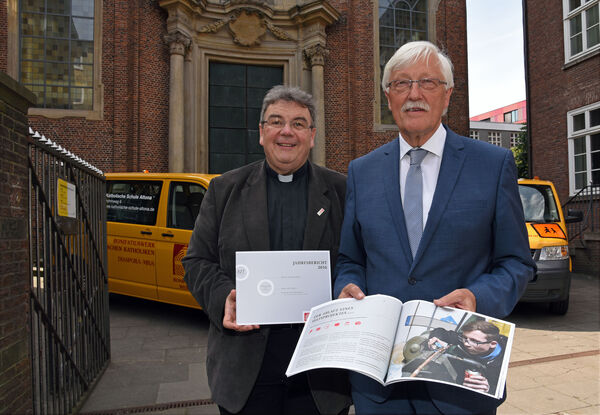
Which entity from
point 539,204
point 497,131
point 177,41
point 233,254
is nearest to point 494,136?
point 497,131

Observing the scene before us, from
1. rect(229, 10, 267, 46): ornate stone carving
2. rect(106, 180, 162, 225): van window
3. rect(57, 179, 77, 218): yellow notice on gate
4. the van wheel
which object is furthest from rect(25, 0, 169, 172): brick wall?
the van wheel

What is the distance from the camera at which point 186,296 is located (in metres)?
6.07

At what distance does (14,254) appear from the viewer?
2.70 meters

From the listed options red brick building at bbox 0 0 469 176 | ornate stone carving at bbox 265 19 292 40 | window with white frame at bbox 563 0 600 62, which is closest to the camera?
window with white frame at bbox 563 0 600 62

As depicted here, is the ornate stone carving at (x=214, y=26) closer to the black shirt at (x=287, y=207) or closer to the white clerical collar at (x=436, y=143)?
the black shirt at (x=287, y=207)

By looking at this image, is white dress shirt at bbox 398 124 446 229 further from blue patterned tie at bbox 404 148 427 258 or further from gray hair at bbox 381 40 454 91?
gray hair at bbox 381 40 454 91

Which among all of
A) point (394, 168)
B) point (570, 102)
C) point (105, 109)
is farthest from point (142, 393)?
point (570, 102)

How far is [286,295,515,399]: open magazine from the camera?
1206mm

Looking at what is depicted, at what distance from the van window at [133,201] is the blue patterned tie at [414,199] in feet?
17.9

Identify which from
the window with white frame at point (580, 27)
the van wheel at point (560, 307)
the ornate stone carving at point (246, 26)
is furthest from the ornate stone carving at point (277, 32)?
the van wheel at point (560, 307)

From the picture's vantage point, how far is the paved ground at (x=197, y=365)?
12.5ft

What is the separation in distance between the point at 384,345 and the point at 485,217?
21.7 inches

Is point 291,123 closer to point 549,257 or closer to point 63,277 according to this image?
Result: point 63,277

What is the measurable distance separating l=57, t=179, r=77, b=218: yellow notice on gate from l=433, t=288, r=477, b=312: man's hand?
9.97ft
